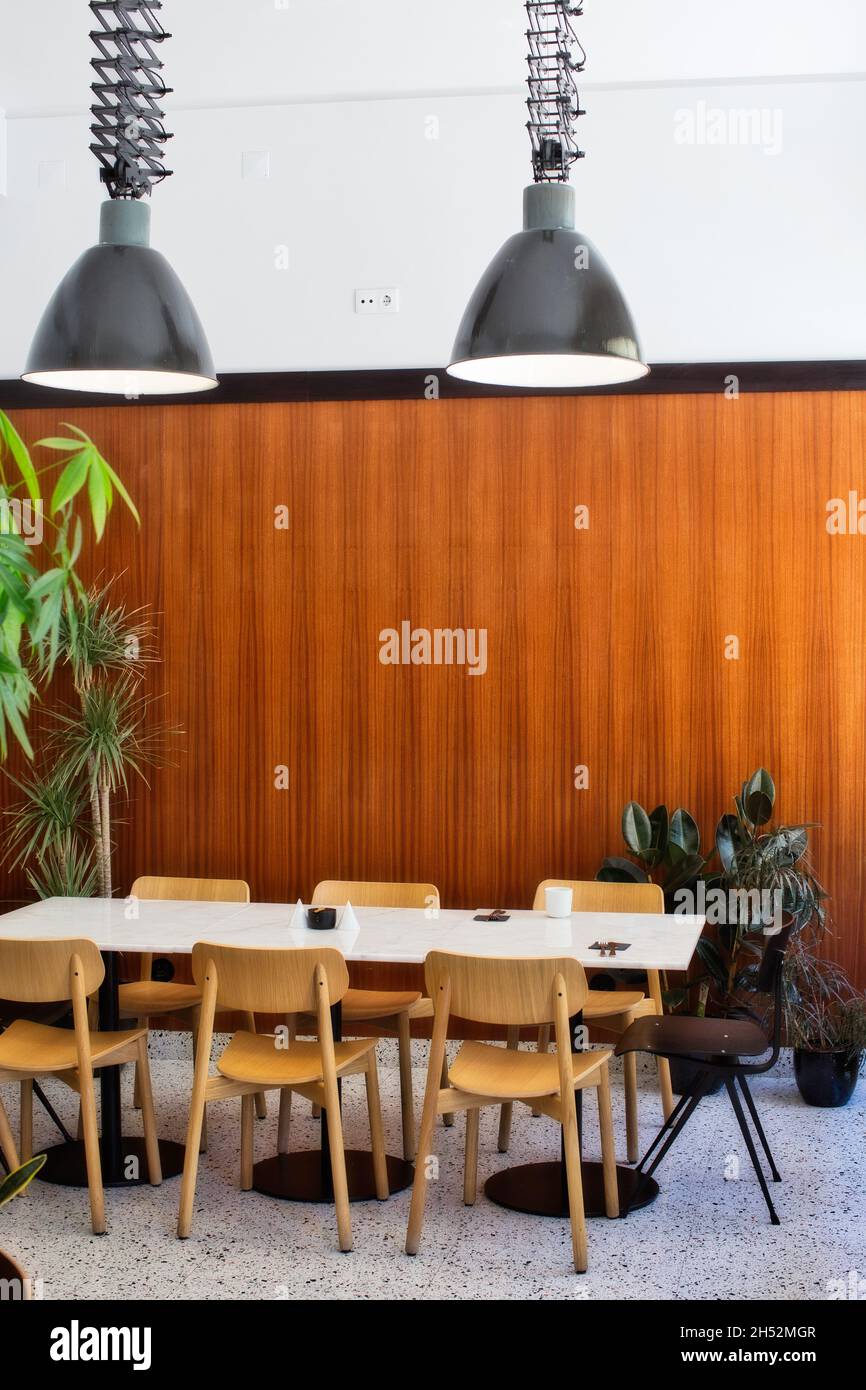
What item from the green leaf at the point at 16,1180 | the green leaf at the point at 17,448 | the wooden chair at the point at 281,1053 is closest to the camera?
the green leaf at the point at 17,448

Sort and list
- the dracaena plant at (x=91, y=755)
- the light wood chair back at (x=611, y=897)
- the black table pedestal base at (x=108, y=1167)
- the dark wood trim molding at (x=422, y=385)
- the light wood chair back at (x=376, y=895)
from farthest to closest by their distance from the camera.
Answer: the dracaena plant at (x=91, y=755) → the dark wood trim molding at (x=422, y=385) → the light wood chair back at (x=376, y=895) → the light wood chair back at (x=611, y=897) → the black table pedestal base at (x=108, y=1167)

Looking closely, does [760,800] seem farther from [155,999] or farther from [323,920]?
[155,999]

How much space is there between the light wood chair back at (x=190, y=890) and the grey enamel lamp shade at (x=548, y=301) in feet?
7.90

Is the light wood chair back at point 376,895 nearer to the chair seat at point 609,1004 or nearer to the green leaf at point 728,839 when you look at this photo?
the chair seat at point 609,1004

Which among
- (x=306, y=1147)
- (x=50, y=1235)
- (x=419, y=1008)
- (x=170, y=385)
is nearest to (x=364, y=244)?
(x=170, y=385)

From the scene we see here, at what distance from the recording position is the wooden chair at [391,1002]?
484 centimetres

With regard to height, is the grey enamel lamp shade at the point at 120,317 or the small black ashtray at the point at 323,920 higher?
the grey enamel lamp shade at the point at 120,317

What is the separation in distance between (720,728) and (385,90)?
10.3 ft

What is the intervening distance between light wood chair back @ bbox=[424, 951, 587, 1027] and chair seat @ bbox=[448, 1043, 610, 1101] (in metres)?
0.19

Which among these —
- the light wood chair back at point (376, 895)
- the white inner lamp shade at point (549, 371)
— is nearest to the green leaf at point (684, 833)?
the light wood chair back at point (376, 895)

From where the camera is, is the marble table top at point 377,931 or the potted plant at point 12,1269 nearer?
the potted plant at point 12,1269

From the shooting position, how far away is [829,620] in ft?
19.6

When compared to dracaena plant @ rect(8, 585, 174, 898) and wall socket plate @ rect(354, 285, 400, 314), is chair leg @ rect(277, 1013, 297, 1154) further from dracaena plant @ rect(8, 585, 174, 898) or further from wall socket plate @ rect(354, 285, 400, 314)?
wall socket plate @ rect(354, 285, 400, 314)

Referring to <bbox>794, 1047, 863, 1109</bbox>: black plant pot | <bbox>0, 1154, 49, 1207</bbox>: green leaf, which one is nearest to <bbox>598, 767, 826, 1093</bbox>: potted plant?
<bbox>794, 1047, 863, 1109</bbox>: black plant pot
